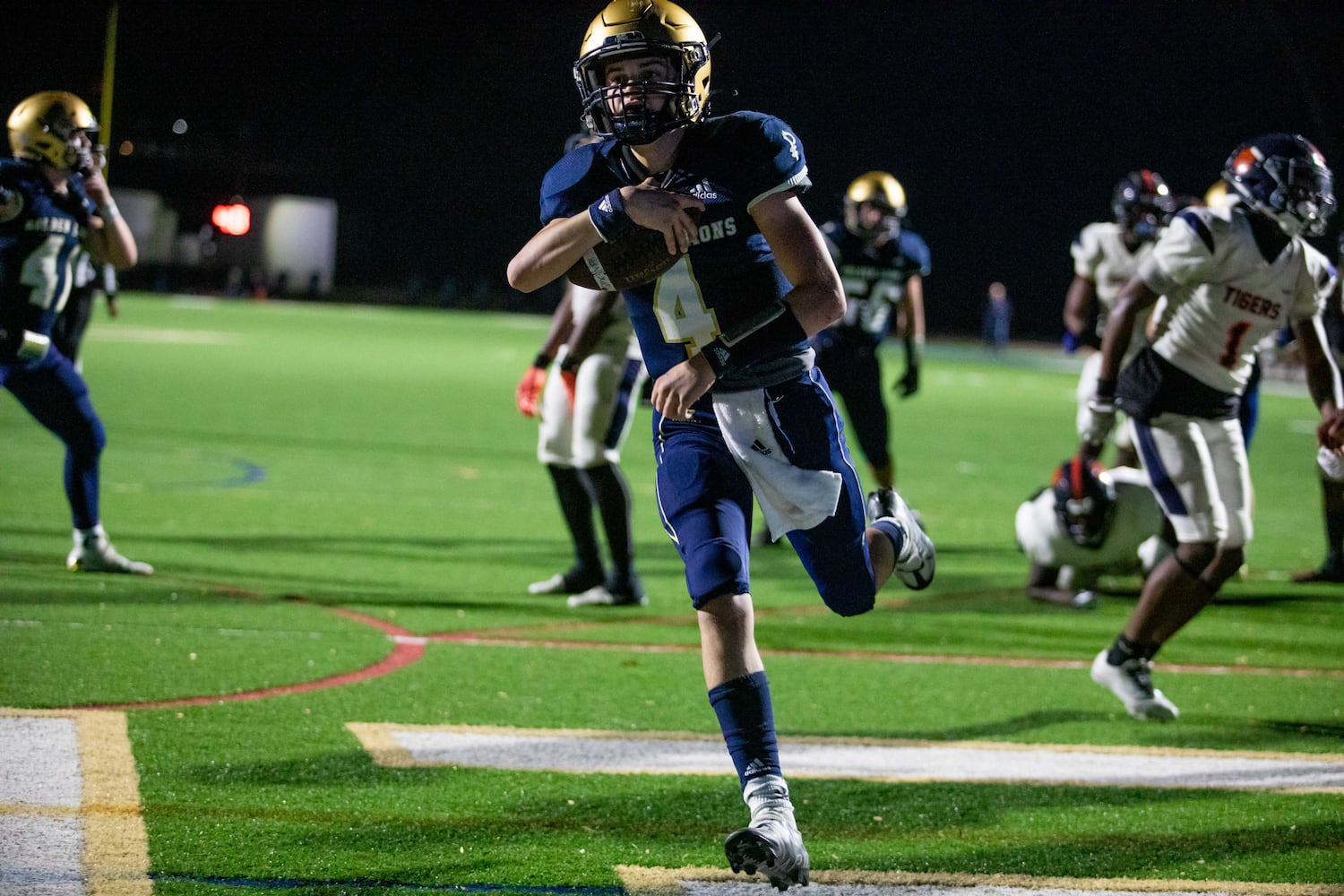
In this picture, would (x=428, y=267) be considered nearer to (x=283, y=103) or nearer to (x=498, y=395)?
(x=283, y=103)

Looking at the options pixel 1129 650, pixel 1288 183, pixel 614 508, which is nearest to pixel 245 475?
pixel 614 508

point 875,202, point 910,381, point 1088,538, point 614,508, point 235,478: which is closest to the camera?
point 614,508

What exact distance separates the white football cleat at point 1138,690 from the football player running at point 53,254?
446 cm

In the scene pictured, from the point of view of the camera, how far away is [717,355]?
3.43m

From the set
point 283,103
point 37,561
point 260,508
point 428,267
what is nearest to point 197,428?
point 260,508

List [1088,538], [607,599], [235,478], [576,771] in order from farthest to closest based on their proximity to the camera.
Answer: [235,478]
[1088,538]
[607,599]
[576,771]

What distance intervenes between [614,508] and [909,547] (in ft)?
8.71

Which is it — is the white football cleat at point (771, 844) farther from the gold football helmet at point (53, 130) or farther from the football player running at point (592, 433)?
the gold football helmet at point (53, 130)

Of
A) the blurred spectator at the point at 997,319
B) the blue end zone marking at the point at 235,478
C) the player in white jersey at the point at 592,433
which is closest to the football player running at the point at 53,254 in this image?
the player in white jersey at the point at 592,433

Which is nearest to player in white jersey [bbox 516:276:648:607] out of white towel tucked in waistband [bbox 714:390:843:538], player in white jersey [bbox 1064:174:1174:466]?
player in white jersey [bbox 1064:174:1174:466]

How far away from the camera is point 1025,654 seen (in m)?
6.27

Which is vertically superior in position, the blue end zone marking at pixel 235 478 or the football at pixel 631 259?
the football at pixel 631 259

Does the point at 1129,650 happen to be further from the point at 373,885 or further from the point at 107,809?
the point at 107,809

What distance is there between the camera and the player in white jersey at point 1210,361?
504 cm
